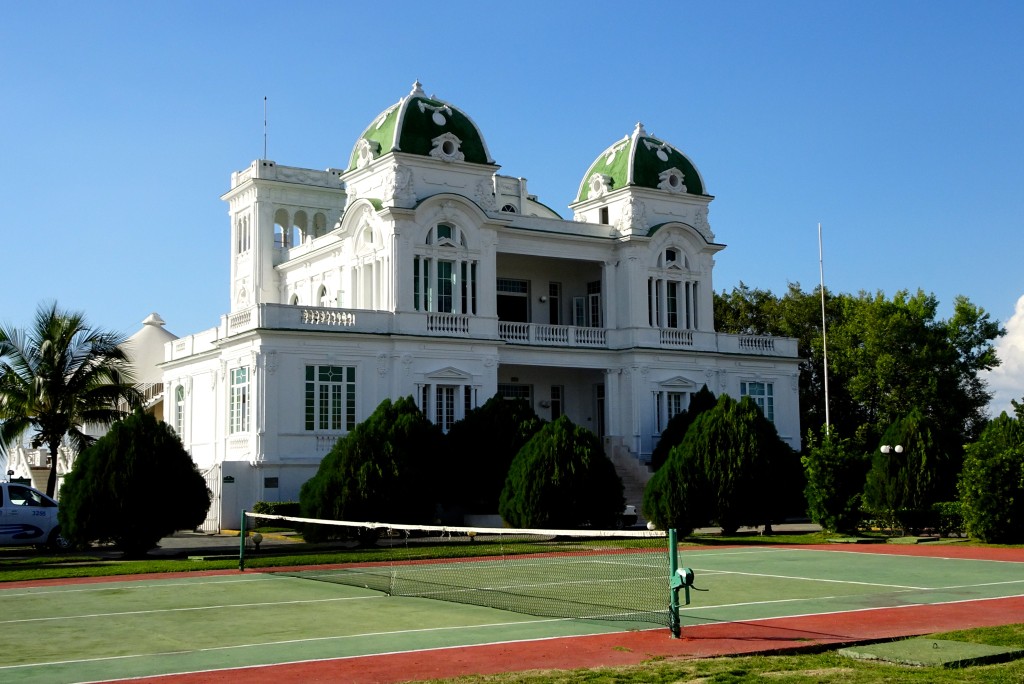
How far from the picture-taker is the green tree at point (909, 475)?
37.4 m

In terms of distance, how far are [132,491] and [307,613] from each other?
1397cm

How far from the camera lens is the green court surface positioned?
13984 mm

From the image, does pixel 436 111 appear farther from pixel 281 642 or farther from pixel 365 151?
pixel 281 642

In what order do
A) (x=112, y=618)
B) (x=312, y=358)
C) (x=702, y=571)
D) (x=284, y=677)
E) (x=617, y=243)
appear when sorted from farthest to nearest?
(x=617, y=243) < (x=312, y=358) < (x=702, y=571) < (x=112, y=618) < (x=284, y=677)

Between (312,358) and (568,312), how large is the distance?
1443 centimetres

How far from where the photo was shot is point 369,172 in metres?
46.7

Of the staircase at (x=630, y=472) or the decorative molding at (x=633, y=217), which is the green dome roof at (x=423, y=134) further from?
the staircase at (x=630, y=472)

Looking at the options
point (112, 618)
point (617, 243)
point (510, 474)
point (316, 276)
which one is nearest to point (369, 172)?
point (316, 276)

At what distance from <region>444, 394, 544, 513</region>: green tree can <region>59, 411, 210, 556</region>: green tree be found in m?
10.9

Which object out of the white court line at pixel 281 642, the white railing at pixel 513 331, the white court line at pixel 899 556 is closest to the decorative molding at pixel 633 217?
the white railing at pixel 513 331

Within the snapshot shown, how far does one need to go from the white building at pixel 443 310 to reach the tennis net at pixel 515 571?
9396mm

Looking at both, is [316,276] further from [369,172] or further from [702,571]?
[702,571]

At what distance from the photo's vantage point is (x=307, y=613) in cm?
1802

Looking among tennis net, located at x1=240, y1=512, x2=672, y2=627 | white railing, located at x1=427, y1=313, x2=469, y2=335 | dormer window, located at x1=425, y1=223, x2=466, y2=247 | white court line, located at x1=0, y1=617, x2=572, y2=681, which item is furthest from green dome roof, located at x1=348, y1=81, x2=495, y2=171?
white court line, located at x1=0, y1=617, x2=572, y2=681
